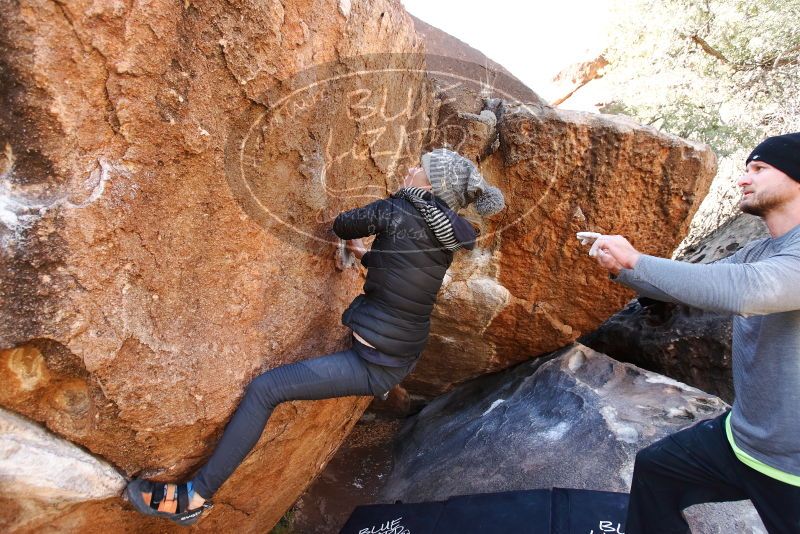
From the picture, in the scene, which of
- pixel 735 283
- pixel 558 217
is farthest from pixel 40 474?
pixel 558 217

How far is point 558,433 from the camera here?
321 cm

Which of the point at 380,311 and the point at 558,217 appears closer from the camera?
the point at 380,311

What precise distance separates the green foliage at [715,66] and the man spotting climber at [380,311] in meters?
6.11

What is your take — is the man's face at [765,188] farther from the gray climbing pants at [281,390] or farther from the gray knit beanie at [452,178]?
the gray climbing pants at [281,390]

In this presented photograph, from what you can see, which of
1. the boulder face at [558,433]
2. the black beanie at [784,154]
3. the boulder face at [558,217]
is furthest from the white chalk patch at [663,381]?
the black beanie at [784,154]

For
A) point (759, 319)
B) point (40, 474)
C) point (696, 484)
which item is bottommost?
point (696, 484)

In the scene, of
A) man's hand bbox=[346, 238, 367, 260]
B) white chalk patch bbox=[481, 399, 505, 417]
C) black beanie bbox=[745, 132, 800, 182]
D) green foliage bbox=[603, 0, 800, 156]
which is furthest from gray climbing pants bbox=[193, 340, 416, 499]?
green foliage bbox=[603, 0, 800, 156]

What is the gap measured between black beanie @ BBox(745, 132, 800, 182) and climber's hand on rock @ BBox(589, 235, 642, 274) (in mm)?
510

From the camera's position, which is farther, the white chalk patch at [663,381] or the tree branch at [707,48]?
the tree branch at [707,48]

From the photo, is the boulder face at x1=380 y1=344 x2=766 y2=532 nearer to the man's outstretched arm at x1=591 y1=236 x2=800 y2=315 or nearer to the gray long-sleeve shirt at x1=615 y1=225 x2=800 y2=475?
the gray long-sleeve shirt at x1=615 y1=225 x2=800 y2=475

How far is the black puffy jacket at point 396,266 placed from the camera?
2129 mm

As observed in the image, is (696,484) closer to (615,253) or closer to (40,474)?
(615,253)

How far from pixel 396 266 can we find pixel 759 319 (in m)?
1.26

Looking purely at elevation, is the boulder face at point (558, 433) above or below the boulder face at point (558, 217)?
below
